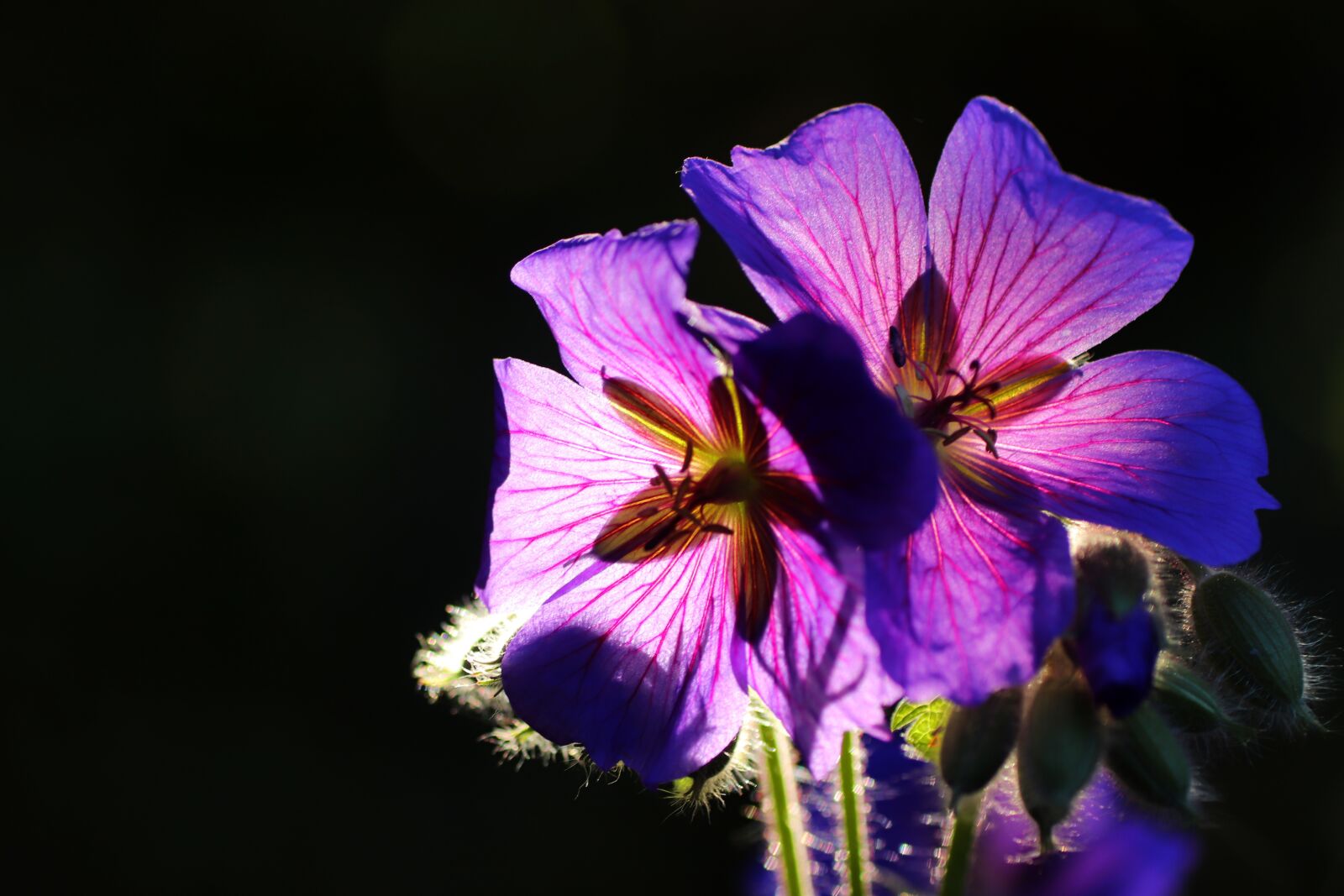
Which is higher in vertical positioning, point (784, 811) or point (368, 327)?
point (784, 811)

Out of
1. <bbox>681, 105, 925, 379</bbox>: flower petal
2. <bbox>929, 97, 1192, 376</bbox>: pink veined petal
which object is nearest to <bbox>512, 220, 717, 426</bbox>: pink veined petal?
<bbox>681, 105, 925, 379</bbox>: flower petal

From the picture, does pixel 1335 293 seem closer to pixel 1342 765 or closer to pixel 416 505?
pixel 1342 765

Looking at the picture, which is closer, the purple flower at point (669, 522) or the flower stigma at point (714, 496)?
the purple flower at point (669, 522)

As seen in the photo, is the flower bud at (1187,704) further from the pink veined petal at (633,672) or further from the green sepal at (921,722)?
the pink veined petal at (633,672)

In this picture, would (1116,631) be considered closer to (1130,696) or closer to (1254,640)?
(1130,696)

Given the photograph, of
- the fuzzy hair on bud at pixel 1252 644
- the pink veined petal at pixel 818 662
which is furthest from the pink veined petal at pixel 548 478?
the fuzzy hair on bud at pixel 1252 644

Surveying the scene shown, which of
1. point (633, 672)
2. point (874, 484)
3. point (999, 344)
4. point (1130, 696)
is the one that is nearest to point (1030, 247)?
point (999, 344)

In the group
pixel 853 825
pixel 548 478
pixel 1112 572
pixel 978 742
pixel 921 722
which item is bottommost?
pixel 853 825

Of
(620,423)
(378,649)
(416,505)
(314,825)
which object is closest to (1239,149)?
(416,505)
